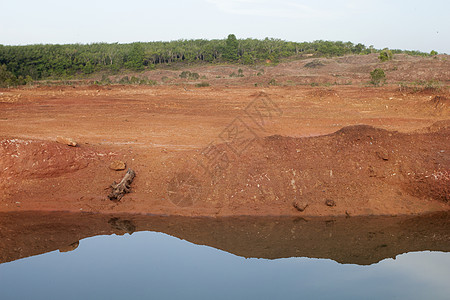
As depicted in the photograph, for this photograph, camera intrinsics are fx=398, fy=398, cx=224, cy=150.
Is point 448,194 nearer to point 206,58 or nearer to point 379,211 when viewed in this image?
point 379,211

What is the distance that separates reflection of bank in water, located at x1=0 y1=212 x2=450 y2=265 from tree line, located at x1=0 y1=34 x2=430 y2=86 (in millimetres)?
37921

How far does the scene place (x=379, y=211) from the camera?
8.80 metres

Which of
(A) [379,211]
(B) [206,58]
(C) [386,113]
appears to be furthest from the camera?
(B) [206,58]

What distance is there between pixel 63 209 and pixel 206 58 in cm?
4562

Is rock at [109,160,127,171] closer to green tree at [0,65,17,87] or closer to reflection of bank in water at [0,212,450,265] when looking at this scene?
reflection of bank in water at [0,212,450,265]

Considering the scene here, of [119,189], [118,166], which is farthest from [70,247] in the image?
[118,166]

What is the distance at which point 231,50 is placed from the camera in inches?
2035

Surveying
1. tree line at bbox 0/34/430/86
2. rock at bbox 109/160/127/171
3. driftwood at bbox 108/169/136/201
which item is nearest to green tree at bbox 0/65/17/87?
tree line at bbox 0/34/430/86

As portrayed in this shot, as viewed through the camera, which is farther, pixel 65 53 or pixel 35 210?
pixel 65 53

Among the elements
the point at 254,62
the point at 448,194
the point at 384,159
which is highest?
the point at 254,62

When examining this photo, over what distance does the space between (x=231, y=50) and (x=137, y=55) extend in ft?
39.3

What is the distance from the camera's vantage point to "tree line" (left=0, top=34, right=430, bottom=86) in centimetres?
4447

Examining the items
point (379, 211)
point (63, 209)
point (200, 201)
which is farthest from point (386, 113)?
point (63, 209)

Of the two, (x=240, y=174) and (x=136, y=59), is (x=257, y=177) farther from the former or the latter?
(x=136, y=59)
